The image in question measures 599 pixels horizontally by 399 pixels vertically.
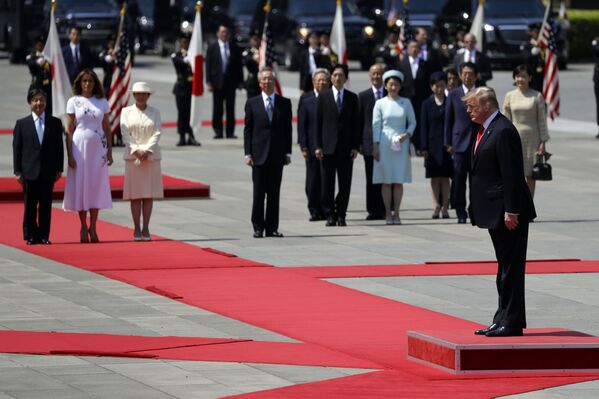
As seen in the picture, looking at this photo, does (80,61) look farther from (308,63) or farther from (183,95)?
(308,63)

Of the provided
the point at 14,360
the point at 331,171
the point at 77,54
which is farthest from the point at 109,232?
the point at 77,54

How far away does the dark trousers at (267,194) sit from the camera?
18.6 metres

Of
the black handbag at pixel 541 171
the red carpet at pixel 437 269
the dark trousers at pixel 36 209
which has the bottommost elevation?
the red carpet at pixel 437 269

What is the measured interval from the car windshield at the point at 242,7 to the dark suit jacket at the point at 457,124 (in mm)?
29928

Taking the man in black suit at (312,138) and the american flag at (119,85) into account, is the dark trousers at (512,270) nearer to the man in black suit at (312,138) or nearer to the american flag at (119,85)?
the man in black suit at (312,138)

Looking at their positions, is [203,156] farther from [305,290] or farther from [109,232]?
[305,290]

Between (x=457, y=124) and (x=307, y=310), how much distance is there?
6546mm

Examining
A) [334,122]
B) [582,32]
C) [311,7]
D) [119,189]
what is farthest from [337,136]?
[582,32]

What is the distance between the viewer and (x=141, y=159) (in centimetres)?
1808

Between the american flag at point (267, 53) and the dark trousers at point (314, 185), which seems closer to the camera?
the dark trousers at point (314, 185)

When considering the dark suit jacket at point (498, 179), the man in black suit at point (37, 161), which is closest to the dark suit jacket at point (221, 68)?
the man in black suit at point (37, 161)

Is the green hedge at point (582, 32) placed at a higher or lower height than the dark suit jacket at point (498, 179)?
lower

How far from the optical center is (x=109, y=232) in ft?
62.0

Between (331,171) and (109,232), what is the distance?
2.74 metres
